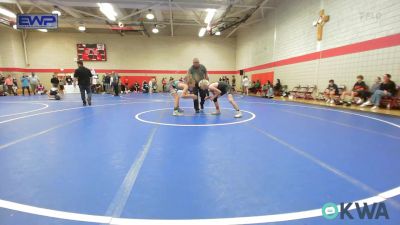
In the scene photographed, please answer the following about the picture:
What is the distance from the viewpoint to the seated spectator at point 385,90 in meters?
7.77

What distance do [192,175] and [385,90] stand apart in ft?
28.1

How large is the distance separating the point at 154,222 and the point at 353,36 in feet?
37.4

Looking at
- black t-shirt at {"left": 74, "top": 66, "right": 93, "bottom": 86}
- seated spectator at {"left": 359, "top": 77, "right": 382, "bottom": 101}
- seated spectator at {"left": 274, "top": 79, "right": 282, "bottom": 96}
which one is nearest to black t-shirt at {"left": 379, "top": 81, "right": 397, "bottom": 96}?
seated spectator at {"left": 359, "top": 77, "right": 382, "bottom": 101}

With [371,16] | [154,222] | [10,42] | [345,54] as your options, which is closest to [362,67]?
[345,54]

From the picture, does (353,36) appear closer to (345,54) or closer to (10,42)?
(345,54)

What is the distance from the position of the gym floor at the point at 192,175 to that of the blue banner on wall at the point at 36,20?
1002cm

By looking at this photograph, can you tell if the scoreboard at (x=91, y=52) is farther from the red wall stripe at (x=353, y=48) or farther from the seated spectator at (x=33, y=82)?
the red wall stripe at (x=353, y=48)

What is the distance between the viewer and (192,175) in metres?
2.47

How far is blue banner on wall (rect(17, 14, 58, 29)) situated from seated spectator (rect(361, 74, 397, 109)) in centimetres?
1507

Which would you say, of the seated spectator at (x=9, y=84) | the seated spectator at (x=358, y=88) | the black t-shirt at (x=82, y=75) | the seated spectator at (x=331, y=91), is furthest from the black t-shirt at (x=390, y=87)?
the seated spectator at (x=9, y=84)

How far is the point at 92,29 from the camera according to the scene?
22.7 meters

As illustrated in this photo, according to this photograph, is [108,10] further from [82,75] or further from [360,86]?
[360,86]

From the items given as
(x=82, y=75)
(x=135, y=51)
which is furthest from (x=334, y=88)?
(x=135, y=51)

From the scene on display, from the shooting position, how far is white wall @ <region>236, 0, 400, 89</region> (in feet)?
27.6
